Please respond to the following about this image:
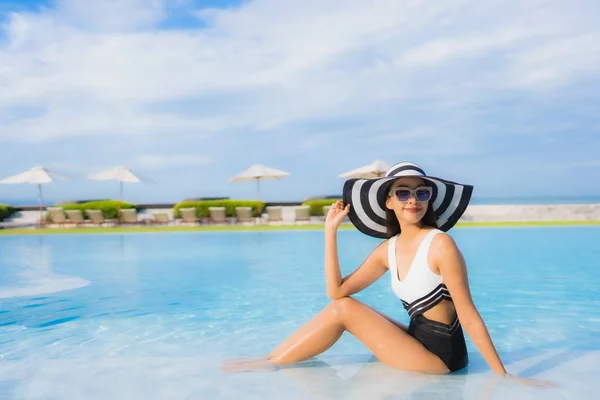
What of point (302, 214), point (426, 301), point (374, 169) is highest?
point (374, 169)

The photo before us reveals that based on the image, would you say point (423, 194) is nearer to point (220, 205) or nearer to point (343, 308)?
point (343, 308)

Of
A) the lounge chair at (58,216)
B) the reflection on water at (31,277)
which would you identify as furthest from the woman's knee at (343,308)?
the lounge chair at (58,216)

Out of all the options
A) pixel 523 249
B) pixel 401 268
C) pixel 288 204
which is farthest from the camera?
pixel 288 204

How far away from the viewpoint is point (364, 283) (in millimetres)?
3689

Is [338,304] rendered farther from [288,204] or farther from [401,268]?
[288,204]

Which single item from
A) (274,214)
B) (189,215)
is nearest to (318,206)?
(274,214)

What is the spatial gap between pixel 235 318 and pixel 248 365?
273cm

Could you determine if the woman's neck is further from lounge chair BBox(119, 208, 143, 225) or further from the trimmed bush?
the trimmed bush

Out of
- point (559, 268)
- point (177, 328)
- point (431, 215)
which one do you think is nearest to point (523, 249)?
point (559, 268)

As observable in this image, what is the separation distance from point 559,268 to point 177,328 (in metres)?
7.27

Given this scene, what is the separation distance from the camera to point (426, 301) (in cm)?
345

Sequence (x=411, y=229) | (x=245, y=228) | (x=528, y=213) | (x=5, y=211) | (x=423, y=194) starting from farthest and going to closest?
1. (x=5, y=211)
2. (x=528, y=213)
3. (x=245, y=228)
4. (x=411, y=229)
5. (x=423, y=194)

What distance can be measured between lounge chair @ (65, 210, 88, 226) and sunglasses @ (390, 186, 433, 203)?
2041 cm

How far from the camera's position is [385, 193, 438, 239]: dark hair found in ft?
11.9
